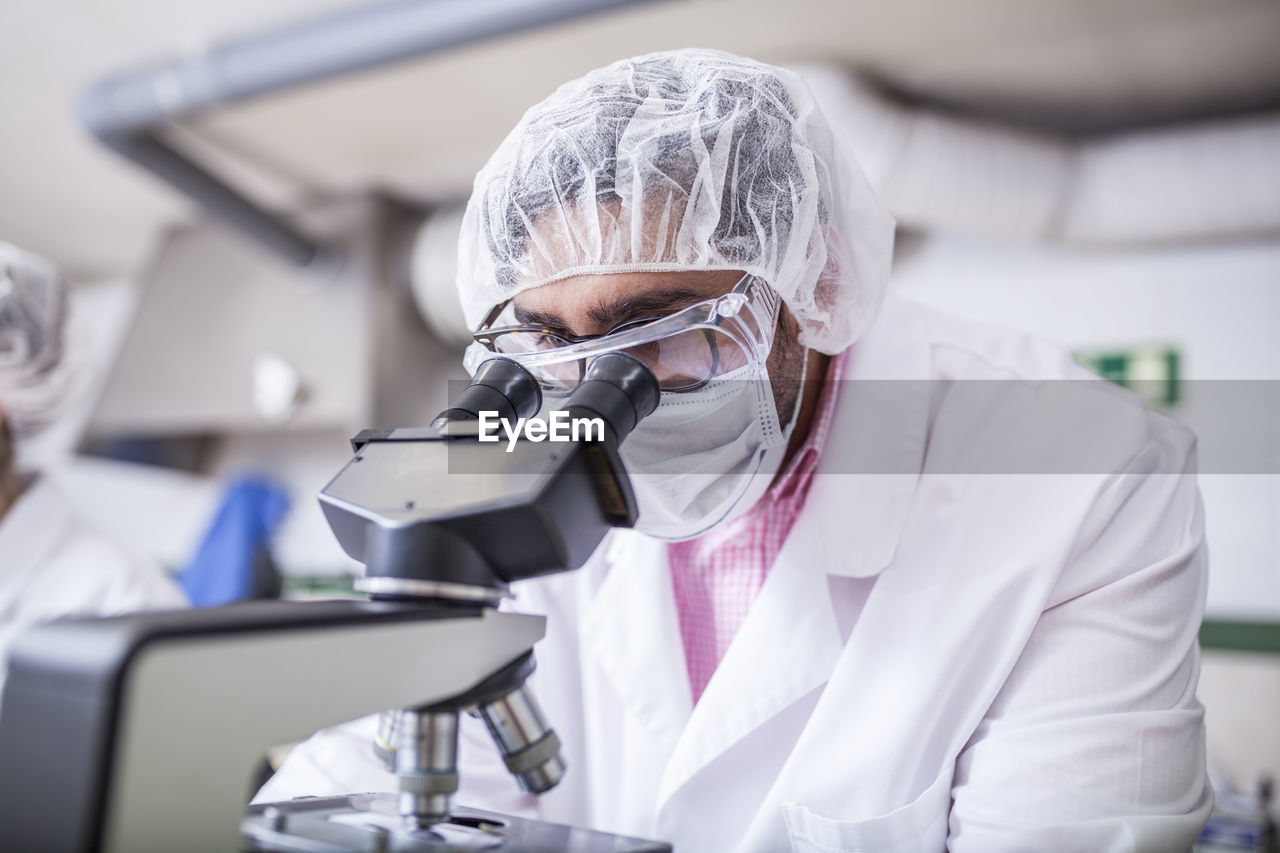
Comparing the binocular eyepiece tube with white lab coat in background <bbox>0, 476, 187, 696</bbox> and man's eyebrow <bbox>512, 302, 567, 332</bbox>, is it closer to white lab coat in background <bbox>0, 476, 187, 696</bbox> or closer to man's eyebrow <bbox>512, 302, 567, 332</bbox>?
man's eyebrow <bbox>512, 302, 567, 332</bbox>

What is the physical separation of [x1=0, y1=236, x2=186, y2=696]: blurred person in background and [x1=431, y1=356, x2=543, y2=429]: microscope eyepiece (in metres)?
1.44

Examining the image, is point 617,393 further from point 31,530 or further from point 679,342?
point 31,530

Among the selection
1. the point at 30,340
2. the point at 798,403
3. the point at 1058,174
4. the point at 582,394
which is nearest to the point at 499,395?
the point at 582,394

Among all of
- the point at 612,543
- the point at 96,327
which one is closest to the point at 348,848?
the point at 612,543

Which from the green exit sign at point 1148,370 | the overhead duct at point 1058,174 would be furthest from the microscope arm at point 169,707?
the green exit sign at point 1148,370

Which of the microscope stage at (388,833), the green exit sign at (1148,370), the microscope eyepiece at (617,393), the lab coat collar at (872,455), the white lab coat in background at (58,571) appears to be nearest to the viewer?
the microscope stage at (388,833)

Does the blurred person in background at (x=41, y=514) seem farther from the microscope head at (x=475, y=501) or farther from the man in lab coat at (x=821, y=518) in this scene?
the microscope head at (x=475, y=501)

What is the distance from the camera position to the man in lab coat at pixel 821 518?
0.95 metres

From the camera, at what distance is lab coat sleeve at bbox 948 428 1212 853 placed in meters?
0.89

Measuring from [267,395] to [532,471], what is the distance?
3057mm

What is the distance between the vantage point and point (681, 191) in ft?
3.34

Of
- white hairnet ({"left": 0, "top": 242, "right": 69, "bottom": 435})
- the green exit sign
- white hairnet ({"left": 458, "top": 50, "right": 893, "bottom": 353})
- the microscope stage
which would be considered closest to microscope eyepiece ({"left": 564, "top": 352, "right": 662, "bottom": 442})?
white hairnet ({"left": 458, "top": 50, "right": 893, "bottom": 353})

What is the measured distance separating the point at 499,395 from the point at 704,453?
1.10ft

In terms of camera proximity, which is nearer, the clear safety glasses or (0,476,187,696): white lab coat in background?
the clear safety glasses
